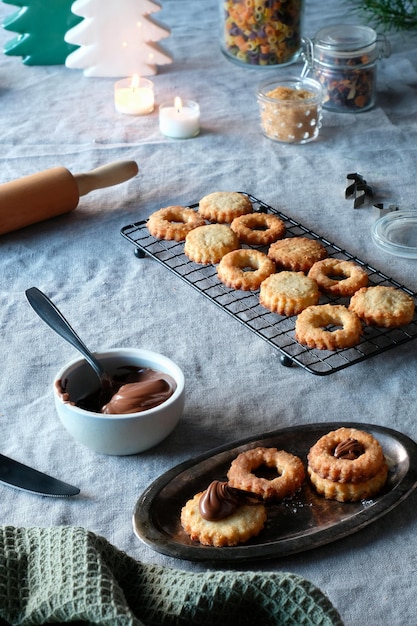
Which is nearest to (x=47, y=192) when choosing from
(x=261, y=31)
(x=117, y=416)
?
(x=117, y=416)

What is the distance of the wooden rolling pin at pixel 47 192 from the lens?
66.5 inches

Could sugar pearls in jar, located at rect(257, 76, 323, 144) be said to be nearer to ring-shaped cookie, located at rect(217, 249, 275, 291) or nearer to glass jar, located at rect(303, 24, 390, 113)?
glass jar, located at rect(303, 24, 390, 113)

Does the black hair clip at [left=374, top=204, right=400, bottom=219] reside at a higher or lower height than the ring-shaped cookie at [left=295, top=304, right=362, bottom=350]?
lower

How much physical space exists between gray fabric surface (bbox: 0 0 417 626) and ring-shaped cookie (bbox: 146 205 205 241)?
0.06 metres

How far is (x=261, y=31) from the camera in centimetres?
229

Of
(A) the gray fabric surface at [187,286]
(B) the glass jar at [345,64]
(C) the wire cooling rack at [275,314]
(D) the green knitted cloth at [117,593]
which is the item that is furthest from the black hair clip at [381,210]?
(D) the green knitted cloth at [117,593]

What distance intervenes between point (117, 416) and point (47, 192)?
0.75 meters

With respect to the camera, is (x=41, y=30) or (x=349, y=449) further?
(x=41, y=30)

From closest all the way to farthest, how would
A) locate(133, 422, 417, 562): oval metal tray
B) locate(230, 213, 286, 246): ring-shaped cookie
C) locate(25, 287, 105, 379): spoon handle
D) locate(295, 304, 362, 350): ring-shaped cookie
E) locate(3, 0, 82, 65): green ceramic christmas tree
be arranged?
locate(133, 422, 417, 562): oval metal tray, locate(25, 287, 105, 379): spoon handle, locate(295, 304, 362, 350): ring-shaped cookie, locate(230, 213, 286, 246): ring-shaped cookie, locate(3, 0, 82, 65): green ceramic christmas tree

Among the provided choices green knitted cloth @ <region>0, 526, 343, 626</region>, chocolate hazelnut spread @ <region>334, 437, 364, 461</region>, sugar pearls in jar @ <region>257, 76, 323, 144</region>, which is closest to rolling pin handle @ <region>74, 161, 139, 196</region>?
sugar pearls in jar @ <region>257, 76, 323, 144</region>

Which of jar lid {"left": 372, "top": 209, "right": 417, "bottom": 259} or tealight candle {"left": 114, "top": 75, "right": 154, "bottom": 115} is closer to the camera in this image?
jar lid {"left": 372, "top": 209, "right": 417, "bottom": 259}

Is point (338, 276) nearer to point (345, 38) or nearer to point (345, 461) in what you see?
point (345, 461)

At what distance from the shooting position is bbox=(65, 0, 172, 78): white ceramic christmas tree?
2.24 metres

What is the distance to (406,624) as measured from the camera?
936mm
